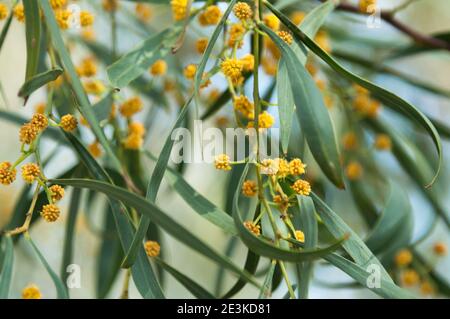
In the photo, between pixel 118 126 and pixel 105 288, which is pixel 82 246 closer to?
pixel 105 288

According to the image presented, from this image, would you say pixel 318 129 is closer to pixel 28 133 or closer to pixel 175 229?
pixel 175 229

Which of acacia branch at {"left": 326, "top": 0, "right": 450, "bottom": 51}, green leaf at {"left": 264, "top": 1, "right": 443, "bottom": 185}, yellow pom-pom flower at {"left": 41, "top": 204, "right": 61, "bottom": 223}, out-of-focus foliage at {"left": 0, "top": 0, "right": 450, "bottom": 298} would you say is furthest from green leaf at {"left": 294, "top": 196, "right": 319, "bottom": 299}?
acacia branch at {"left": 326, "top": 0, "right": 450, "bottom": 51}

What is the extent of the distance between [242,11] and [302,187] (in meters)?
0.18

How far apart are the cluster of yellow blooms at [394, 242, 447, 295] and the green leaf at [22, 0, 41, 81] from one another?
641 millimetres

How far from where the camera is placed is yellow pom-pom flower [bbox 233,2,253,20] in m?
0.67

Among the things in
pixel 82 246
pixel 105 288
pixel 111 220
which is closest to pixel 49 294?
pixel 82 246

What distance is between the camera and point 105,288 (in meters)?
1.02

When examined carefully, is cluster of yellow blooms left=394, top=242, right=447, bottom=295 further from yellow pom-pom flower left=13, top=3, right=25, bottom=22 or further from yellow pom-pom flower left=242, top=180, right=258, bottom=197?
yellow pom-pom flower left=13, top=3, right=25, bottom=22

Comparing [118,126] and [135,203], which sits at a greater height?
[118,126]

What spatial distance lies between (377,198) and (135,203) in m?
0.87

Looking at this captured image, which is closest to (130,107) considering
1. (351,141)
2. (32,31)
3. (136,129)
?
(136,129)

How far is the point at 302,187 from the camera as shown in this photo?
2.09ft

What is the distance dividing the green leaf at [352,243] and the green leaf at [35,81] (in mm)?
268

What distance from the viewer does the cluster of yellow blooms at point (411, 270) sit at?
3.61 feet
